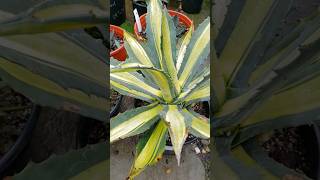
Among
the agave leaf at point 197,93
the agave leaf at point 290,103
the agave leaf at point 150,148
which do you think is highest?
the agave leaf at point 197,93

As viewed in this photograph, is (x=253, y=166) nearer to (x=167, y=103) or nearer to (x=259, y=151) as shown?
(x=259, y=151)

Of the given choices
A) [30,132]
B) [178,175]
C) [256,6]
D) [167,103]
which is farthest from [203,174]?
[256,6]

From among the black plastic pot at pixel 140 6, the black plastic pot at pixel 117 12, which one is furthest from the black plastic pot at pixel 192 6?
the black plastic pot at pixel 117 12

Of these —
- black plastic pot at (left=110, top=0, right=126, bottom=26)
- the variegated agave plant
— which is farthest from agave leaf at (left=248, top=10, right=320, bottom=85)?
black plastic pot at (left=110, top=0, right=126, bottom=26)

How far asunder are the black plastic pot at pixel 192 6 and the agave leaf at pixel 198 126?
29.1 inches

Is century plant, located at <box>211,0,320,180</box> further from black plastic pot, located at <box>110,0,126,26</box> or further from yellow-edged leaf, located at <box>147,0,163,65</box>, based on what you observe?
→ black plastic pot, located at <box>110,0,126,26</box>

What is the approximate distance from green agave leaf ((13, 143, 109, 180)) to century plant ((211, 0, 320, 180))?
15cm

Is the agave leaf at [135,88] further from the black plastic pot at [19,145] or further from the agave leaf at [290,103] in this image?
the agave leaf at [290,103]

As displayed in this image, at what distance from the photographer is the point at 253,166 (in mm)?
543

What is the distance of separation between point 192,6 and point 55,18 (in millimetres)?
1139

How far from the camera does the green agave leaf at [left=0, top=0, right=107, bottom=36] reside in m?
0.37

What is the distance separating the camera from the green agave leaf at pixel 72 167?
49cm

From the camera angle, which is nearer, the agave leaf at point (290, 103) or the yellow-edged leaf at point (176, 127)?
the agave leaf at point (290, 103)

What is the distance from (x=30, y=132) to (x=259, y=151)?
0.47 meters
